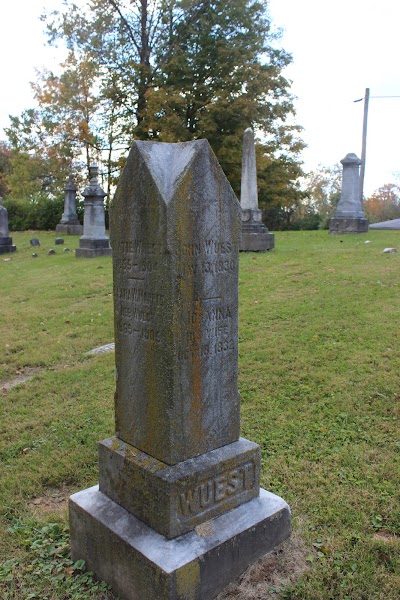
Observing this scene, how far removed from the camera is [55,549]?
9.89ft

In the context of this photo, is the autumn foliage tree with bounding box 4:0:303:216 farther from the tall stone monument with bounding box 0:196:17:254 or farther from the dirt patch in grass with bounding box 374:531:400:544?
the dirt patch in grass with bounding box 374:531:400:544

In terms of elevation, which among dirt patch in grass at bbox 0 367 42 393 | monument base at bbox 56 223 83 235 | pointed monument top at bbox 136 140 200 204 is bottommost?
dirt patch in grass at bbox 0 367 42 393

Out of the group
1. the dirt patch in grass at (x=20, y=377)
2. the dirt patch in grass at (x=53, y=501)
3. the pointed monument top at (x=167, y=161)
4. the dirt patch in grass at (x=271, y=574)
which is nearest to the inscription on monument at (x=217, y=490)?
the dirt patch in grass at (x=271, y=574)

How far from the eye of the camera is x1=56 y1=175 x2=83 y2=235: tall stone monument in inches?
953

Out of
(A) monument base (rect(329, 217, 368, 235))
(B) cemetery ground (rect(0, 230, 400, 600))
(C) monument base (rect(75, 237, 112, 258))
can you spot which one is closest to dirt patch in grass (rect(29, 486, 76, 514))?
(B) cemetery ground (rect(0, 230, 400, 600))

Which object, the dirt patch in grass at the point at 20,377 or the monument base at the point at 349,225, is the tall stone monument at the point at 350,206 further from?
the dirt patch in grass at the point at 20,377

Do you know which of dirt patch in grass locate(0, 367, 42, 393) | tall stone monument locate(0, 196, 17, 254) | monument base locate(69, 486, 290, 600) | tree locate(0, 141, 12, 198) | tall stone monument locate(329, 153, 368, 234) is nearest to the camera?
monument base locate(69, 486, 290, 600)

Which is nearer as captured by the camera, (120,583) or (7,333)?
(120,583)

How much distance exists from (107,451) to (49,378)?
10.1ft

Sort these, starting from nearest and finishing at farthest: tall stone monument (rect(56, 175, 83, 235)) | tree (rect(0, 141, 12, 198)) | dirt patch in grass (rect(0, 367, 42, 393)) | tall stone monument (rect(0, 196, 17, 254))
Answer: dirt patch in grass (rect(0, 367, 42, 393)) → tall stone monument (rect(0, 196, 17, 254)) → tall stone monument (rect(56, 175, 83, 235)) → tree (rect(0, 141, 12, 198))

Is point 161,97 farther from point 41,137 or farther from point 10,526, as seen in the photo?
point 10,526

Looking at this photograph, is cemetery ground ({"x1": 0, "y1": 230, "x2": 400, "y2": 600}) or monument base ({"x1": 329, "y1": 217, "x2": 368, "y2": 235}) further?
monument base ({"x1": 329, "y1": 217, "x2": 368, "y2": 235})

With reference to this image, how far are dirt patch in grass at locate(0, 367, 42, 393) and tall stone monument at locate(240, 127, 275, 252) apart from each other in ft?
26.0

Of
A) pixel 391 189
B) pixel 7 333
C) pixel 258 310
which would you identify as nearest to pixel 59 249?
pixel 7 333
